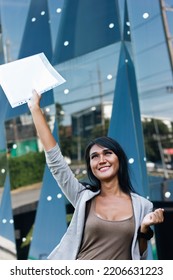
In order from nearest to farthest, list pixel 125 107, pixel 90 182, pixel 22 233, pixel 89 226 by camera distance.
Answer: pixel 89 226
pixel 90 182
pixel 125 107
pixel 22 233

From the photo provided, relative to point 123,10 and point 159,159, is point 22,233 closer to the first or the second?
point 159,159

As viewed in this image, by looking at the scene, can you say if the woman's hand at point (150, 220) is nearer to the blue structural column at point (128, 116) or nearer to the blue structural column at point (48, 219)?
the blue structural column at point (128, 116)

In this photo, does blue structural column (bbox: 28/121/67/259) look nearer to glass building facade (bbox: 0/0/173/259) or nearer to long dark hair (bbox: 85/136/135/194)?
glass building facade (bbox: 0/0/173/259)

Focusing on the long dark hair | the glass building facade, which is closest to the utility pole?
the glass building facade

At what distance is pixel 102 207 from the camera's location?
1.38m

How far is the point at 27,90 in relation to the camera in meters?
1.47

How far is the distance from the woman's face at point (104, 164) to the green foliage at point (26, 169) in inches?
13.4

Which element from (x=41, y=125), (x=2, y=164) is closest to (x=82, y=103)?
(x=41, y=125)

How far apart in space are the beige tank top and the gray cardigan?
21 millimetres

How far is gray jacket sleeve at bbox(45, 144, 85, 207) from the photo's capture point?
53.0 inches

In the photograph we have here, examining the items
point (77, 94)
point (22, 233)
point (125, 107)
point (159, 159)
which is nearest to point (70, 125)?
point (77, 94)

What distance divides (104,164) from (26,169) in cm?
44

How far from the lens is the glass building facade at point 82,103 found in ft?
5.11

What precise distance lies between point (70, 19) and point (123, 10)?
0.22 m
